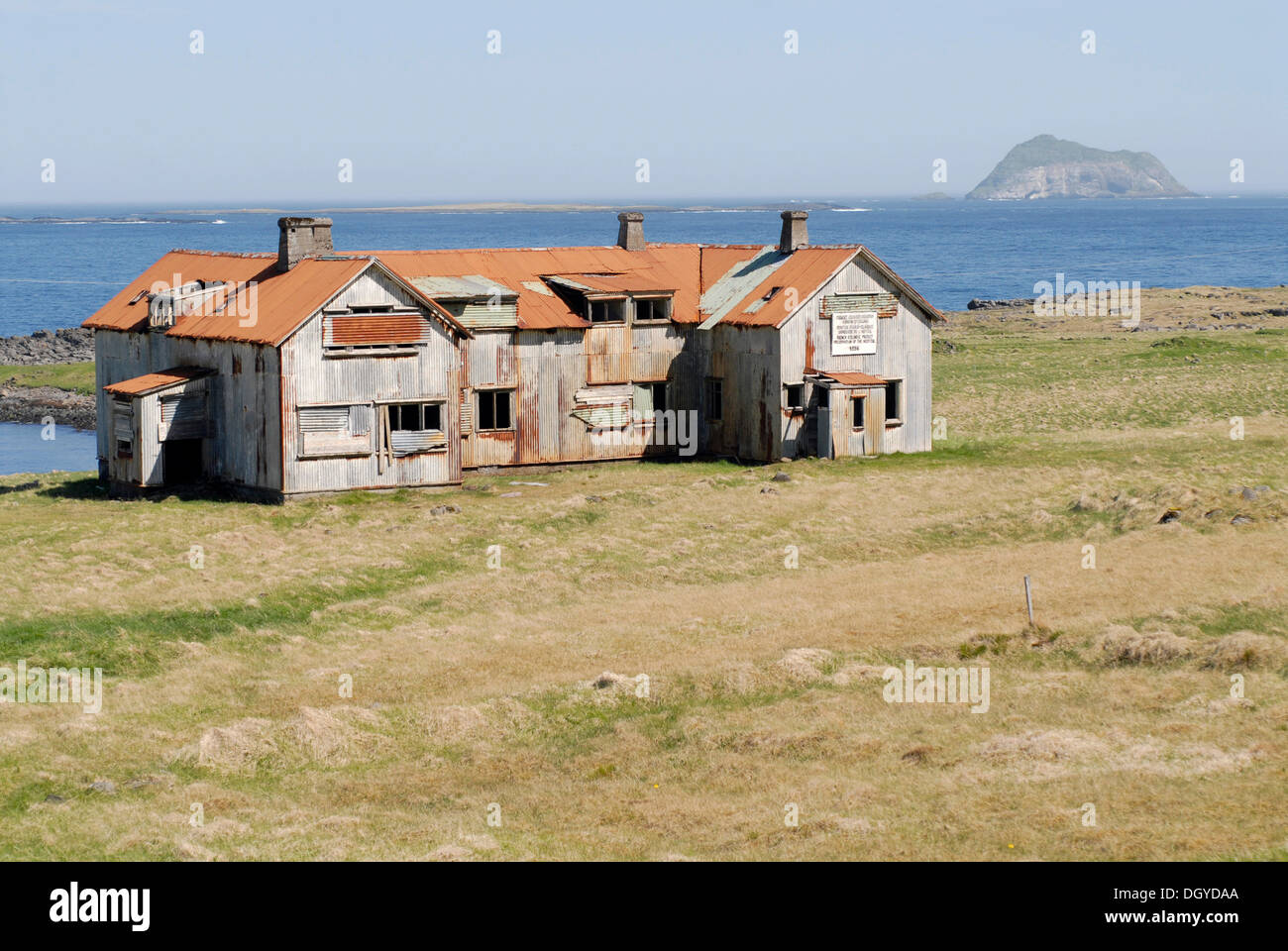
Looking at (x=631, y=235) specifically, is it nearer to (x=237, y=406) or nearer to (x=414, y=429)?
(x=414, y=429)

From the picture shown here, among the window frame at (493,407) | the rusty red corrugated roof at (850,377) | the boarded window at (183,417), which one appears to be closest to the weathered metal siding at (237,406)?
the boarded window at (183,417)

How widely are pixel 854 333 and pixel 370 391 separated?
48.6ft

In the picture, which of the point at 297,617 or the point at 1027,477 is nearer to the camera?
the point at 297,617

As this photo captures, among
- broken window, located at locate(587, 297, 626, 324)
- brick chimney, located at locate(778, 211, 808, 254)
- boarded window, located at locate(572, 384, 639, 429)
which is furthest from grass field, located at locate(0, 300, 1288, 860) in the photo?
brick chimney, located at locate(778, 211, 808, 254)

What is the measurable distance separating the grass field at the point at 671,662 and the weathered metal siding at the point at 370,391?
94 cm

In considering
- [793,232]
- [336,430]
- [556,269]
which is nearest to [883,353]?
[793,232]

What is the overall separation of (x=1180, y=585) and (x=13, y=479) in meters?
35.5

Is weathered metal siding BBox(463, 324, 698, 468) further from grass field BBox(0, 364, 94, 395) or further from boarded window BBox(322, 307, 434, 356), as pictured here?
grass field BBox(0, 364, 94, 395)

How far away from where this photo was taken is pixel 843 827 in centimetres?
2075

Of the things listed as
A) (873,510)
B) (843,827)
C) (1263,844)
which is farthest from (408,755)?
(873,510)

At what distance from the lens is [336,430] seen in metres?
42.3

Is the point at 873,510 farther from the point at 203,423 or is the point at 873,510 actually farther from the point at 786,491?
the point at 203,423

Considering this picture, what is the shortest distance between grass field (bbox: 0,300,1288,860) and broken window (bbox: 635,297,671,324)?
491 cm
